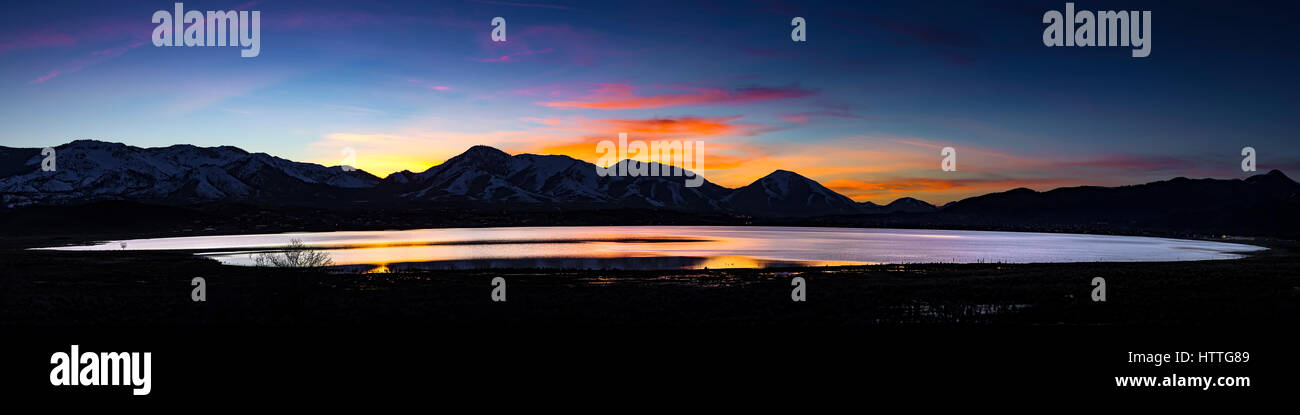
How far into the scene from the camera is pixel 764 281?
1817 inches

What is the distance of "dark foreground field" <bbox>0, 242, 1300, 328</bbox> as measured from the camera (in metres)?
27.8

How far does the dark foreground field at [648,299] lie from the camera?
27.8 metres

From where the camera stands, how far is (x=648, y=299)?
35.3 meters
